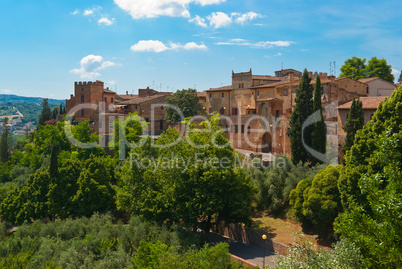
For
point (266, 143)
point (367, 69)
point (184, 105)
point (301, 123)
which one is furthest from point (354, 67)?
point (301, 123)

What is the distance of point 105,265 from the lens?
59.0 feet

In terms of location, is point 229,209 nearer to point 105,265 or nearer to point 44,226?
point 105,265

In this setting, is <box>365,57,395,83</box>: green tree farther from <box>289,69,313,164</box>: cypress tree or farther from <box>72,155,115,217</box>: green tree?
<box>72,155,115,217</box>: green tree

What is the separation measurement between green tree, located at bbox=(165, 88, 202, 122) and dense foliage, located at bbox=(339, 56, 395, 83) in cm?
2054

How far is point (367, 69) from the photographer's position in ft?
156

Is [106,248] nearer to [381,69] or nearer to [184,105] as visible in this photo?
→ [184,105]

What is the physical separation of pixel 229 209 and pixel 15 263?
12.2 metres

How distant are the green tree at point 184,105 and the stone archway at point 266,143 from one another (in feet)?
45.8

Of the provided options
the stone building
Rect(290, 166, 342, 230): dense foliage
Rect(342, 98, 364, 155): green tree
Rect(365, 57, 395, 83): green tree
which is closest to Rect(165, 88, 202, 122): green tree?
the stone building

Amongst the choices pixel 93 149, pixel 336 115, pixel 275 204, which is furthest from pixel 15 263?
pixel 336 115

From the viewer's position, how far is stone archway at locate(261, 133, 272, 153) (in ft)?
120

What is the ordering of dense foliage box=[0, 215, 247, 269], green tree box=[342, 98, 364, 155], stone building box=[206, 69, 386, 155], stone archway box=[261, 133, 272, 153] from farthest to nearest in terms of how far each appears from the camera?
stone archway box=[261, 133, 272, 153], stone building box=[206, 69, 386, 155], green tree box=[342, 98, 364, 155], dense foliage box=[0, 215, 247, 269]

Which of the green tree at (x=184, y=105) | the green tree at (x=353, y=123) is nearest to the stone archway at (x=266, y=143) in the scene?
the green tree at (x=353, y=123)

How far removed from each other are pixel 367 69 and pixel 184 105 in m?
23.8
